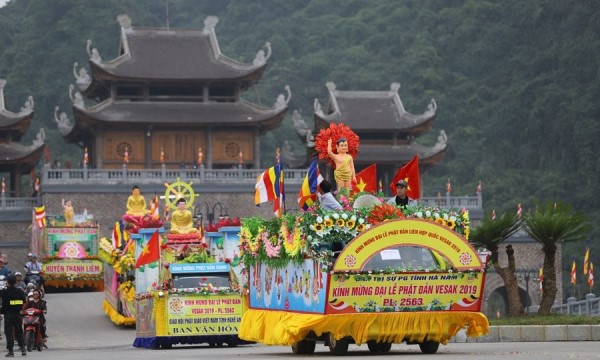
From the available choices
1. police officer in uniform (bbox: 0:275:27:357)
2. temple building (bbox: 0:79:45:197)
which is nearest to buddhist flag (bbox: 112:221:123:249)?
police officer in uniform (bbox: 0:275:27:357)

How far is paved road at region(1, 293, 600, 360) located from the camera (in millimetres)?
18938

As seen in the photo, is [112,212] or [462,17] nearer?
[112,212]

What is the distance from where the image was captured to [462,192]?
75.2 m

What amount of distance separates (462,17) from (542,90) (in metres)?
13.2

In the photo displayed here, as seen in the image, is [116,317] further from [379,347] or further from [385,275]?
[385,275]

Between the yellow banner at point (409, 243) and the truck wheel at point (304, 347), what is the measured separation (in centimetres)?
211

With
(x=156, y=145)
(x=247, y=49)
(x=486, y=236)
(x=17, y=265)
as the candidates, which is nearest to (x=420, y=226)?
(x=486, y=236)

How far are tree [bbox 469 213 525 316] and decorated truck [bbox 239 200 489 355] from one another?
798 centimetres

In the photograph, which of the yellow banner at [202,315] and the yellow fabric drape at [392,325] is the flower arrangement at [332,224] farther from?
the yellow banner at [202,315]

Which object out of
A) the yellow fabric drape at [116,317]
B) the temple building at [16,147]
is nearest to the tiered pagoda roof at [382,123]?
the temple building at [16,147]

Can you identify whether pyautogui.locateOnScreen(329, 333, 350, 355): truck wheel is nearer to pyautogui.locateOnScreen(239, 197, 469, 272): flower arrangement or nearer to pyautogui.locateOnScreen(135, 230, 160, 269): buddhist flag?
pyautogui.locateOnScreen(239, 197, 469, 272): flower arrangement

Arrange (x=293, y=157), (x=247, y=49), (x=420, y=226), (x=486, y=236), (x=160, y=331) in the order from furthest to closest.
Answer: (x=247, y=49)
(x=293, y=157)
(x=486, y=236)
(x=160, y=331)
(x=420, y=226)

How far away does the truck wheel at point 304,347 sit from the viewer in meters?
20.3

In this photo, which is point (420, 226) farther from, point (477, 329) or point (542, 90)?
point (542, 90)
